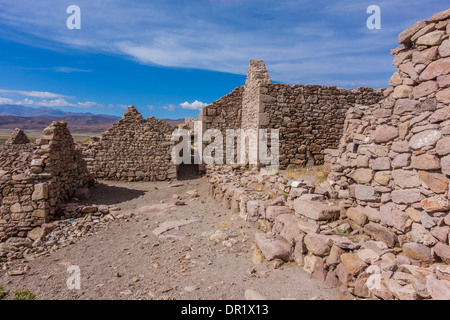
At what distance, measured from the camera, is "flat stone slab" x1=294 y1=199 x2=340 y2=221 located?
555 centimetres

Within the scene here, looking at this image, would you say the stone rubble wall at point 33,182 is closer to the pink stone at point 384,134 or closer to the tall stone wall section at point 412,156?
the tall stone wall section at point 412,156

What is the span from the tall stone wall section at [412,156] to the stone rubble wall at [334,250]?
215 millimetres

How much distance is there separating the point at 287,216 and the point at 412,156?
2687 millimetres

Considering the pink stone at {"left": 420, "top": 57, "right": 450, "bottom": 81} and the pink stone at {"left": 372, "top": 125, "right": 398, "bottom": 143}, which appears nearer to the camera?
the pink stone at {"left": 420, "top": 57, "right": 450, "bottom": 81}

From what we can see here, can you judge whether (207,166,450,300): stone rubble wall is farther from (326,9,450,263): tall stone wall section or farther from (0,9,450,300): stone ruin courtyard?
(326,9,450,263): tall stone wall section

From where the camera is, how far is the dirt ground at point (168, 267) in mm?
4672

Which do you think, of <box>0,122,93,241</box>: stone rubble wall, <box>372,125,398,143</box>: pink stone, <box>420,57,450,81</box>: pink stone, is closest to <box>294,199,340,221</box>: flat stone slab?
<box>372,125,398,143</box>: pink stone

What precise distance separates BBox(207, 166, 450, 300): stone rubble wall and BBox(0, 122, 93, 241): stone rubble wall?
5.86m

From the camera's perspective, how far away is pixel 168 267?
230 inches

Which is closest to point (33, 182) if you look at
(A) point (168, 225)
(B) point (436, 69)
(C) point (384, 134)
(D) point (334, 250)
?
(A) point (168, 225)

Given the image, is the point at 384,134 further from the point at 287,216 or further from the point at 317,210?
the point at 287,216

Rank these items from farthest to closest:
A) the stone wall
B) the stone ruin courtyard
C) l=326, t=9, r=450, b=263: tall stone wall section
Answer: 1. the stone wall
2. the stone ruin courtyard
3. l=326, t=9, r=450, b=263: tall stone wall section

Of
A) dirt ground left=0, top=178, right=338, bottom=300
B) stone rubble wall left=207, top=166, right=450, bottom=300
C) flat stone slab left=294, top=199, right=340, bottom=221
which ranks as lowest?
dirt ground left=0, top=178, right=338, bottom=300

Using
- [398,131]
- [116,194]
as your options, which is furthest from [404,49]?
[116,194]
